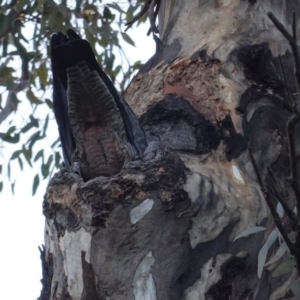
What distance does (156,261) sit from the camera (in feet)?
5.52

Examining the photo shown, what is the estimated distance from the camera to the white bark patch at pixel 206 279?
5.59ft

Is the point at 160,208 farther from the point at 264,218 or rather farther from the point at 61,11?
the point at 61,11

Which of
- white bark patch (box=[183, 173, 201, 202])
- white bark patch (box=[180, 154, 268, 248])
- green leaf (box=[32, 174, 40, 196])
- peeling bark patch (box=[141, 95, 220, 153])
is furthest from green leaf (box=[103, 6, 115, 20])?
white bark patch (box=[183, 173, 201, 202])

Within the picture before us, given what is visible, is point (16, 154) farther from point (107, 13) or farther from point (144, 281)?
point (144, 281)

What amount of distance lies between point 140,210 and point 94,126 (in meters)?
0.42

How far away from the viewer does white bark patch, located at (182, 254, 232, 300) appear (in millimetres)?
1705

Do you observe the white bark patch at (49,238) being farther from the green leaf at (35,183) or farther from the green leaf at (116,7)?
the green leaf at (116,7)

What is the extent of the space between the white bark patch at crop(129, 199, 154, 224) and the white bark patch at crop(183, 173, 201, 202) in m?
0.10

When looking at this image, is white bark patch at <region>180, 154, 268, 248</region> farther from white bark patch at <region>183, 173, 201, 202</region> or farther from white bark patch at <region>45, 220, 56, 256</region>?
white bark patch at <region>45, 220, 56, 256</region>

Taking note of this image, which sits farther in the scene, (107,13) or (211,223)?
(107,13)

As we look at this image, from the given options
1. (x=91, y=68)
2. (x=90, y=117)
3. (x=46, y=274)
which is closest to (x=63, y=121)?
(x=90, y=117)

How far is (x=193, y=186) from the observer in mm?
1760

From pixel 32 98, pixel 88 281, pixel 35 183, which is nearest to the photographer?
pixel 88 281

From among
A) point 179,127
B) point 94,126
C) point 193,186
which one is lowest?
point 193,186
